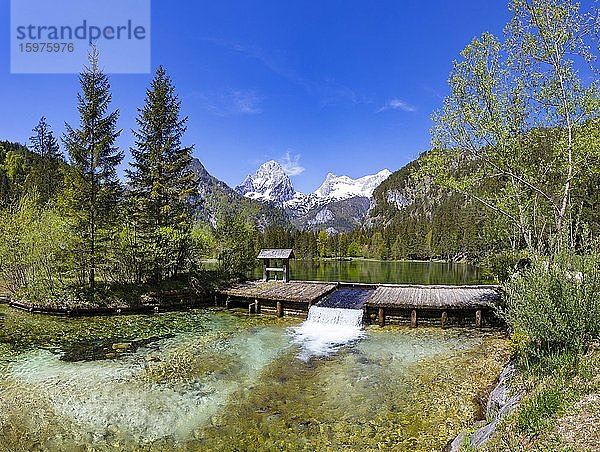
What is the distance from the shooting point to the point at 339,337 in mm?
17094

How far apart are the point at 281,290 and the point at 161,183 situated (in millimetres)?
11308

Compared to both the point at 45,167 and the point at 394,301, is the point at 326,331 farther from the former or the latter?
the point at 45,167

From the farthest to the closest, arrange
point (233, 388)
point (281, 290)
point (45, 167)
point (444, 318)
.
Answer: point (45, 167)
point (281, 290)
point (444, 318)
point (233, 388)

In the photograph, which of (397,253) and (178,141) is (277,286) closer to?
(178,141)

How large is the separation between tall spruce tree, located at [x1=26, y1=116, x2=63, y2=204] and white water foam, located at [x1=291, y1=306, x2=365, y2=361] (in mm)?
36088

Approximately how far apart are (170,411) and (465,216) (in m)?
110

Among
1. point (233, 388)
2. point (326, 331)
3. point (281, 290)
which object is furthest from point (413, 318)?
point (233, 388)

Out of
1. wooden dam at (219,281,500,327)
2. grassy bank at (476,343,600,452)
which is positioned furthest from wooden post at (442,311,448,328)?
grassy bank at (476,343,600,452)

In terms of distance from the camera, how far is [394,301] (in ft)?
64.7

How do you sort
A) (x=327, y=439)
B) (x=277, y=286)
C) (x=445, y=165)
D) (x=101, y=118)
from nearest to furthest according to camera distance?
(x=327, y=439), (x=445, y=165), (x=101, y=118), (x=277, y=286)

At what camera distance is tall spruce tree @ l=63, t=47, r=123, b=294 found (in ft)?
74.4

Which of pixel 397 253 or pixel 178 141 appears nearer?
pixel 178 141

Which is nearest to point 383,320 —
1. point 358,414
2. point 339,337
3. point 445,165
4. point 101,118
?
point 339,337

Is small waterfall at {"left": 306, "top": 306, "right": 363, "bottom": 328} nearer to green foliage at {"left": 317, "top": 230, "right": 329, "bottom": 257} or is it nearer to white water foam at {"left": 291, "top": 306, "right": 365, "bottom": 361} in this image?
white water foam at {"left": 291, "top": 306, "right": 365, "bottom": 361}
